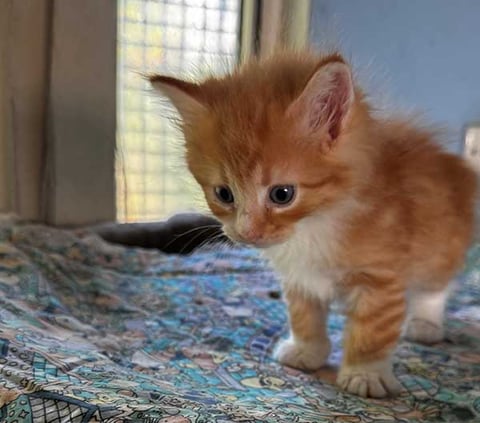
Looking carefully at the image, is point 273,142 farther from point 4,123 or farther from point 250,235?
point 4,123

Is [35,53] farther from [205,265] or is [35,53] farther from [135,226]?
[205,265]

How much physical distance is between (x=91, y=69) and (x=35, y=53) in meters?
0.17

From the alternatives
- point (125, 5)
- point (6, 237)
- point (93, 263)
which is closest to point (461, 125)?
point (125, 5)

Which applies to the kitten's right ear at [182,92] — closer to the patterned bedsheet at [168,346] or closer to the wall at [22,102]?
the patterned bedsheet at [168,346]

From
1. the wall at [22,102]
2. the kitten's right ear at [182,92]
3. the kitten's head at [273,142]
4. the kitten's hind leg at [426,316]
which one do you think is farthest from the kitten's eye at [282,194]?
the wall at [22,102]

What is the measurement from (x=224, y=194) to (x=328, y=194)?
16 cm

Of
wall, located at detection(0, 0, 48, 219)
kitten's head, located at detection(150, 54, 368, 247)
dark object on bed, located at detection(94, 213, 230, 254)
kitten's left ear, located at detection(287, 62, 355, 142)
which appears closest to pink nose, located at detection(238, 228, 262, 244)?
kitten's head, located at detection(150, 54, 368, 247)

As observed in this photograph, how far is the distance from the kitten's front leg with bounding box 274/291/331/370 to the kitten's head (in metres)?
0.29

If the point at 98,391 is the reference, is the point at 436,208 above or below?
above

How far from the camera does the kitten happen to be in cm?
90

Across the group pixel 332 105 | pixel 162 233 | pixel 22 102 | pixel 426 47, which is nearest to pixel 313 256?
pixel 332 105

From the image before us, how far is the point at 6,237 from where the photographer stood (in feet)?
4.88

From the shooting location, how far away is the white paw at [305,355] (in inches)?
45.4

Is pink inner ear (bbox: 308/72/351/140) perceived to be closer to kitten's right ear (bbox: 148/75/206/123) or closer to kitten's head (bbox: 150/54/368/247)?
kitten's head (bbox: 150/54/368/247)
